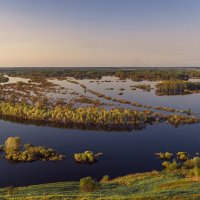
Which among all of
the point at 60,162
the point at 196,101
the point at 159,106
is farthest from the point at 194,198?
the point at 196,101

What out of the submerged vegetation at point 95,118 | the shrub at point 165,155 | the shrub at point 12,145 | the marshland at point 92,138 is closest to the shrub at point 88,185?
the marshland at point 92,138

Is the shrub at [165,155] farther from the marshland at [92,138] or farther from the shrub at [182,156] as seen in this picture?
the shrub at [182,156]

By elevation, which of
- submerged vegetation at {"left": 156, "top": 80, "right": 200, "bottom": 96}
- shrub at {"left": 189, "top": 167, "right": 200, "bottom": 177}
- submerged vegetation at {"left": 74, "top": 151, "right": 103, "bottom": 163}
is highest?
submerged vegetation at {"left": 156, "top": 80, "right": 200, "bottom": 96}

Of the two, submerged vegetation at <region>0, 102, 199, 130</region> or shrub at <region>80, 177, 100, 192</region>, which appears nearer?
shrub at <region>80, 177, 100, 192</region>

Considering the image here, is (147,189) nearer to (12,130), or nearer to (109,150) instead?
(109,150)

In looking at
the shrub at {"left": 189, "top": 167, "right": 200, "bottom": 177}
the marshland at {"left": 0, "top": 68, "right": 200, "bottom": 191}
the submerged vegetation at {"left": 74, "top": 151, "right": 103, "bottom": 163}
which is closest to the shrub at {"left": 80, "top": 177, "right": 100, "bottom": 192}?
the marshland at {"left": 0, "top": 68, "right": 200, "bottom": 191}

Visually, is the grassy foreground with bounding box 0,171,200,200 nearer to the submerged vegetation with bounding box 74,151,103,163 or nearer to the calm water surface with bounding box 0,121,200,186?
the calm water surface with bounding box 0,121,200,186
